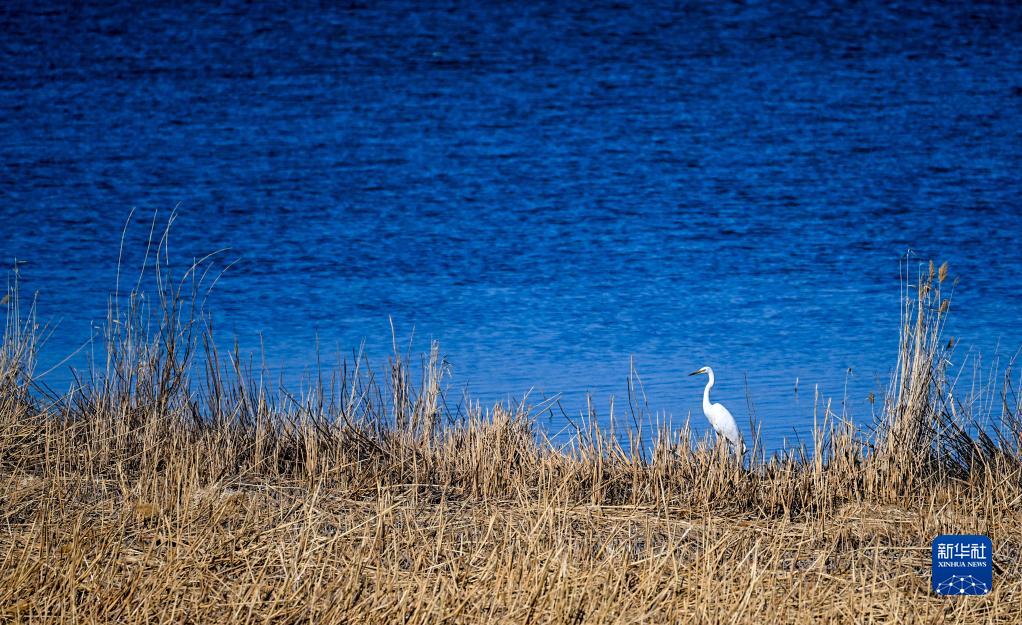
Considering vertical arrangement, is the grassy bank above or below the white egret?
below

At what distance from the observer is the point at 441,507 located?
3.84m

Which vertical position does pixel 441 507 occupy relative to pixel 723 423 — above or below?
below

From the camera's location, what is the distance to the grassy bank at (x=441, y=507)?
3186 millimetres

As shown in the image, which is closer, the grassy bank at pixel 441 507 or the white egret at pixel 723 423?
the grassy bank at pixel 441 507

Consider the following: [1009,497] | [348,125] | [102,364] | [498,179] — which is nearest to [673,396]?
[1009,497]

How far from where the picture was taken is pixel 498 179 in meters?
12.8

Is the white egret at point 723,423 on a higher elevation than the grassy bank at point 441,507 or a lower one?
higher

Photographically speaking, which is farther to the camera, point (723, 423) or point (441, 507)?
point (723, 423)

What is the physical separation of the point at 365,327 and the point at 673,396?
2663 millimetres

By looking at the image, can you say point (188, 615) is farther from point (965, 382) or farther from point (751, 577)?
point (965, 382)

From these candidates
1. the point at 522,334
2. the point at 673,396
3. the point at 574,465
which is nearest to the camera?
the point at 574,465

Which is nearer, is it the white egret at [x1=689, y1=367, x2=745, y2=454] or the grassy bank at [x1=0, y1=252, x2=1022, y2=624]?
the grassy bank at [x1=0, y1=252, x2=1022, y2=624]

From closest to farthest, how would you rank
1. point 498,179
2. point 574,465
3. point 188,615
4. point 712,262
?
point 188,615 → point 574,465 → point 712,262 → point 498,179

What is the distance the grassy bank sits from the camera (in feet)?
10.5
